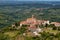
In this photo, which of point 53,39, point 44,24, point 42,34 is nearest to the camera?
point 53,39

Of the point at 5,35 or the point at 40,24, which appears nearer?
the point at 5,35

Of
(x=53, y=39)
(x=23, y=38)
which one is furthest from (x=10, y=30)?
(x=53, y=39)

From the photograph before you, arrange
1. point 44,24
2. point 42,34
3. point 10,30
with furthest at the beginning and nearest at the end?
point 44,24 < point 10,30 < point 42,34

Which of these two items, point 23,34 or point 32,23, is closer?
point 23,34

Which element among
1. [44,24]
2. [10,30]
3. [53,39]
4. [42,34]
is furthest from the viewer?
[44,24]

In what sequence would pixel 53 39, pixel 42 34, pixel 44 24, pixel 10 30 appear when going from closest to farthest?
pixel 53 39
pixel 42 34
pixel 10 30
pixel 44 24

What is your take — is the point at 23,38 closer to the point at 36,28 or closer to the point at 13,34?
the point at 13,34

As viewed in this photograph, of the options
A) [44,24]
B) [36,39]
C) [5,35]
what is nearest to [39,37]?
[36,39]

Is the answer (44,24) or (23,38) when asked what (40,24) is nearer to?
(44,24)

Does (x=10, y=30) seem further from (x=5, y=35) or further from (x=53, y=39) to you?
(x=53, y=39)
